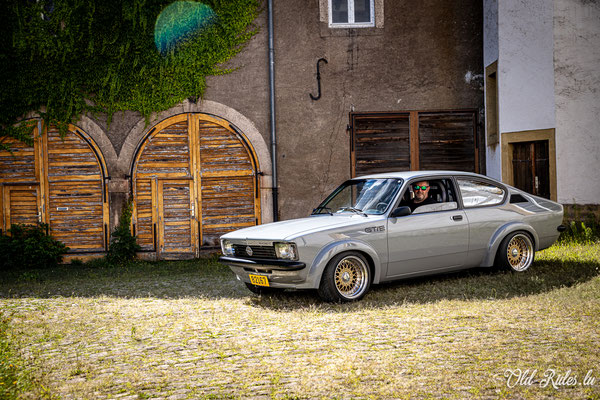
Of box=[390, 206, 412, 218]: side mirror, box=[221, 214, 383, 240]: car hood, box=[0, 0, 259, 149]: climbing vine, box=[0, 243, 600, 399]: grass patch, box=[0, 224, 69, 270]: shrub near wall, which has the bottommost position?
box=[0, 243, 600, 399]: grass patch

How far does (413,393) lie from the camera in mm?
3682

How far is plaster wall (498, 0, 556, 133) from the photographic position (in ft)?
36.0

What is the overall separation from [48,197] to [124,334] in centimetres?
794

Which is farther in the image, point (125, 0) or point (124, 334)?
point (125, 0)

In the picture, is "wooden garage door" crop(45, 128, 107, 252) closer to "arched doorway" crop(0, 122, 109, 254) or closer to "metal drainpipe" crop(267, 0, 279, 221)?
"arched doorway" crop(0, 122, 109, 254)

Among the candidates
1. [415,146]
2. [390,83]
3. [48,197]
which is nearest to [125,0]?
[48,197]

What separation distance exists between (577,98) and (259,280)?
297 inches

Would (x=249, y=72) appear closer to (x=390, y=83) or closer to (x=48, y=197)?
(x=390, y=83)

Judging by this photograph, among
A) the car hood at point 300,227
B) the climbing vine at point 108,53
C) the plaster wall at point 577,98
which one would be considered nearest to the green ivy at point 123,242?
the climbing vine at point 108,53

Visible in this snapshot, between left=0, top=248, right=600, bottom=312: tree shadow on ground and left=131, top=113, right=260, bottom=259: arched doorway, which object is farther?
left=131, top=113, right=260, bottom=259: arched doorway

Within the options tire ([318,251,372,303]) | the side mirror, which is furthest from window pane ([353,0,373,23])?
tire ([318,251,372,303])

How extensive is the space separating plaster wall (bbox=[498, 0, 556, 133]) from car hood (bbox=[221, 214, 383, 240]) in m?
6.05

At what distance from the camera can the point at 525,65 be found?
11.4m

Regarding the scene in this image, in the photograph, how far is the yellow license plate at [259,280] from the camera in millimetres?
6584
